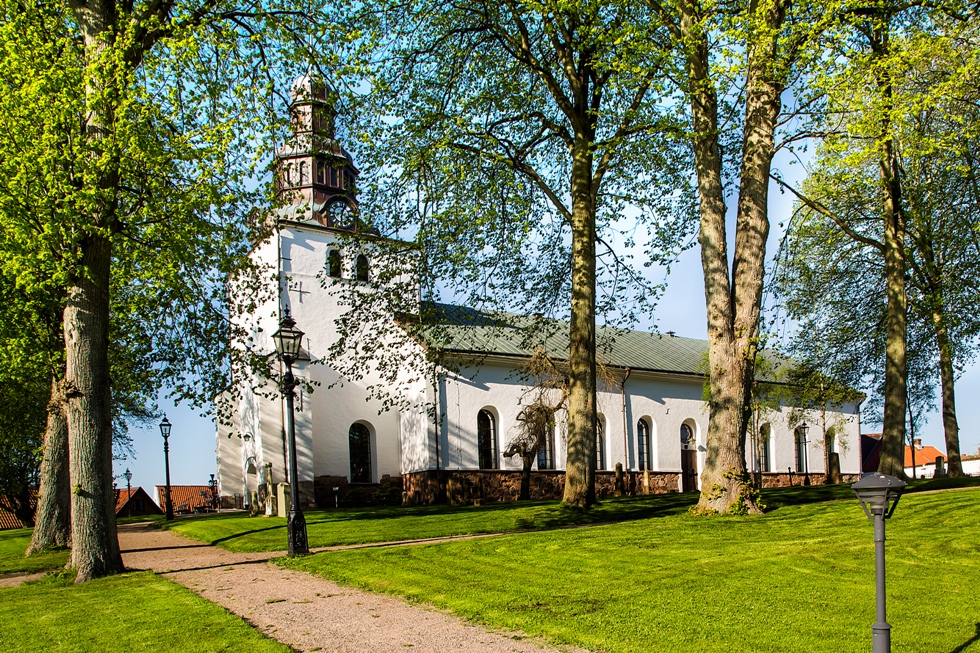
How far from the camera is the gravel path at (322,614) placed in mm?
6930

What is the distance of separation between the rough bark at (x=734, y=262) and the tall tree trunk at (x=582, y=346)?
8.71 feet

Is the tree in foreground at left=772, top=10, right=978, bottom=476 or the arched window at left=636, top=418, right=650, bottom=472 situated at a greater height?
the tree in foreground at left=772, top=10, right=978, bottom=476

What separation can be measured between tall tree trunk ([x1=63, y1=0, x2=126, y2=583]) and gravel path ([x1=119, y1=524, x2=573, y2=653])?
120 cm

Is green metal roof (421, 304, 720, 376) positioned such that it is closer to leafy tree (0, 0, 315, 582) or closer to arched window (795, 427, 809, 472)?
arched window (795, 427, 809, 472)

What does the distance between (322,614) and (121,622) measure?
2.12 meters

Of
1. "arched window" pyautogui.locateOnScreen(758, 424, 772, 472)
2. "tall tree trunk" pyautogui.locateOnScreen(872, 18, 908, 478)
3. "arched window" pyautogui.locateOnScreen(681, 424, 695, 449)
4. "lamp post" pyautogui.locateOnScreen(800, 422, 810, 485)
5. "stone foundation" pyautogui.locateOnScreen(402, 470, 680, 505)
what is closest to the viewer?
"tall tree trunk" pyautogui.locateOnScreen(872, 18, 908, 478)

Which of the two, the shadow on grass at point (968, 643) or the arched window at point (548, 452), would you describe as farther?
the arched window at point (548, 452)

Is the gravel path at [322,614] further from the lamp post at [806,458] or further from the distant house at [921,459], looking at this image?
the distant house at [921,459]

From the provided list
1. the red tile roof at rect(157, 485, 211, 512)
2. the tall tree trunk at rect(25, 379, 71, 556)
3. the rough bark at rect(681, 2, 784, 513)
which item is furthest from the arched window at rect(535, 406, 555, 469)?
the red tile roof at rect(157, 485, 211, 512)

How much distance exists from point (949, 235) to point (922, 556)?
14629 millimetres

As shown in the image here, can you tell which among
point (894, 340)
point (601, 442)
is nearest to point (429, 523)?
point (894, 340)

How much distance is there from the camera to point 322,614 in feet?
27.6

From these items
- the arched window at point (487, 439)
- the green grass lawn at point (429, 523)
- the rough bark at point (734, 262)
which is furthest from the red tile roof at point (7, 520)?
the rough bark at point (734, 262)

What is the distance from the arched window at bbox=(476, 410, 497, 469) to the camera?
30.8 m
